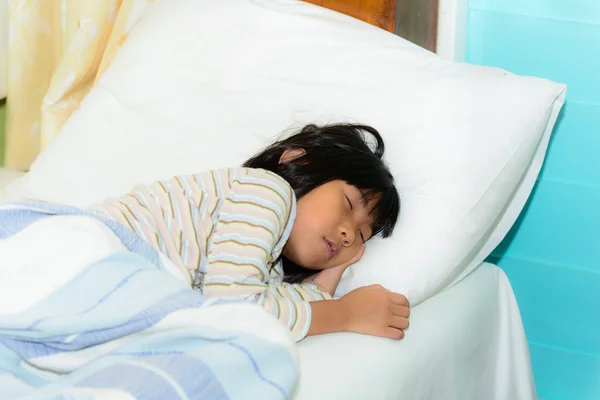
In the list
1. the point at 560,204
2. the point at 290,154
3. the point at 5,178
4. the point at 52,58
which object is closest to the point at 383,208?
the point at 290,154

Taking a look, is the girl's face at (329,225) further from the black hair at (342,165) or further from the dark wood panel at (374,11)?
the dark wood panel at (374,11)

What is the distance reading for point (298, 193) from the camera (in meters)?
1.30

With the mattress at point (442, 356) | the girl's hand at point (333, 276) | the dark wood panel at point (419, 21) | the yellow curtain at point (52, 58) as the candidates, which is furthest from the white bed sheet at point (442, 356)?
the yellow curtain at point (52, 58)

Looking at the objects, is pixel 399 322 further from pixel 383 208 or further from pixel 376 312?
pixel 383 208

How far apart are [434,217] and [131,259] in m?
0.49

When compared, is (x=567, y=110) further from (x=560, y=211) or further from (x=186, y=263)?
(x=186, y=263)

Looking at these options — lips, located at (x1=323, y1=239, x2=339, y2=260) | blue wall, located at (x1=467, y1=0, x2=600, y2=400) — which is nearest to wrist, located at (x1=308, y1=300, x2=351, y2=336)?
lips, located at (x1=323, y1=239, x2=339, y2=260)

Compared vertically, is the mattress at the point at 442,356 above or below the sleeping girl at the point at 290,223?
below

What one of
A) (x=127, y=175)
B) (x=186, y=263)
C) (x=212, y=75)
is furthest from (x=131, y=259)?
(x=212, y=75)

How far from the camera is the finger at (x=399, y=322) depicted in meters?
1.15

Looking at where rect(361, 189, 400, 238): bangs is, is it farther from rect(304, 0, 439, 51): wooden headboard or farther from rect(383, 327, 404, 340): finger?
rect(304, 0, 439, 51): wooden headboard

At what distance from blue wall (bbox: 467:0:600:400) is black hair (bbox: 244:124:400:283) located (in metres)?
0.37

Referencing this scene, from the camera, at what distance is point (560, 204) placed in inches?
62.1

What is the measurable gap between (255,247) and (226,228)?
5 cm
